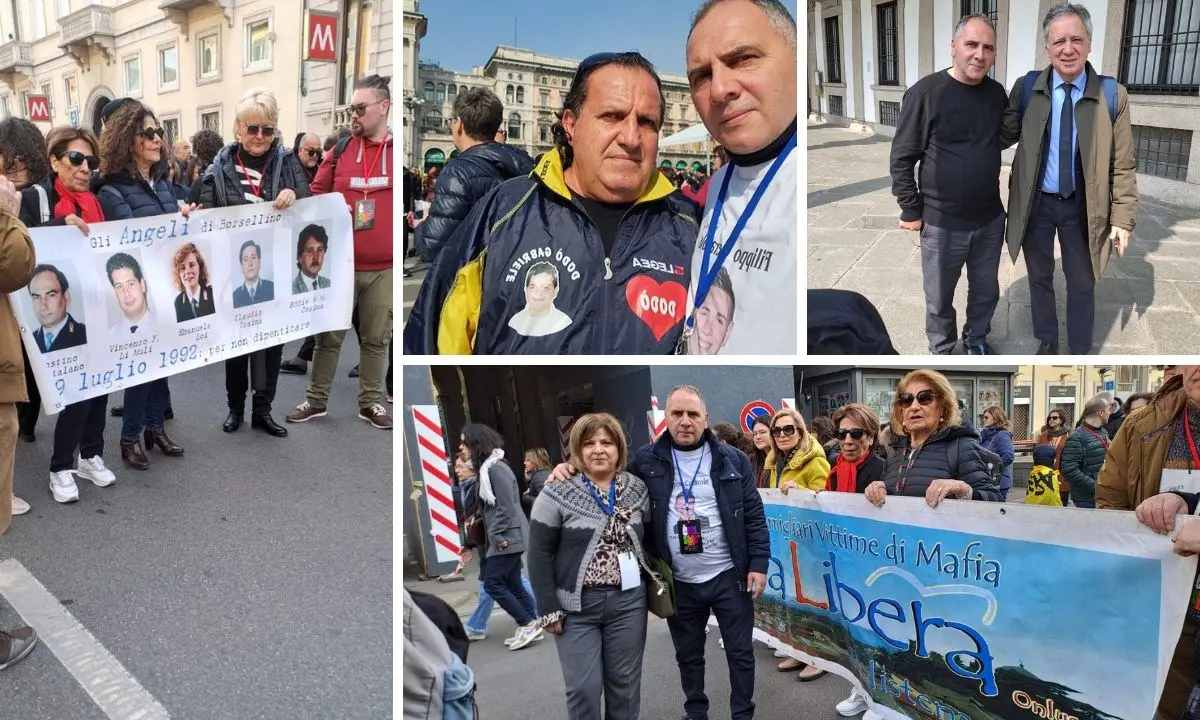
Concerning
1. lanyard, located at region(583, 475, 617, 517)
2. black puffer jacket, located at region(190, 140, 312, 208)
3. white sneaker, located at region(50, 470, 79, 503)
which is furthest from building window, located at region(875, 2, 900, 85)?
white sneaker, located at region(50, 470, 79, 503)

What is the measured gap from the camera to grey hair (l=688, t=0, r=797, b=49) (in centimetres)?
204

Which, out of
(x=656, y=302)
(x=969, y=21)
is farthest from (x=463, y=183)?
(x=969, y=21)

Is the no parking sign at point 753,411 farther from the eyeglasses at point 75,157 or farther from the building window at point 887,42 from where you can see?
the eyeglasses at point 75,157

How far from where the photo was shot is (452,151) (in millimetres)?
2355

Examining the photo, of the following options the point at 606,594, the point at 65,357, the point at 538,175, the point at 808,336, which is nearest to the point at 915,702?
the point at 606,594

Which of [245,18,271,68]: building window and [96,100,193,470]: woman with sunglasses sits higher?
[245,18,271,68]: building window

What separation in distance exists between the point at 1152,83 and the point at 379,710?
10.9 feet

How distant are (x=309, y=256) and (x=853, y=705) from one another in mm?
3671

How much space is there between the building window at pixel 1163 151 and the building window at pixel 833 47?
48.8 inches

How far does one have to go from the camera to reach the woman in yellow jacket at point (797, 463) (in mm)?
3262

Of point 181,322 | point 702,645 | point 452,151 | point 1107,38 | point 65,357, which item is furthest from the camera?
point 181,322

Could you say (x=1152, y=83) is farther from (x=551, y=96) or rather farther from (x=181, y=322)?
(x=181, y=322)

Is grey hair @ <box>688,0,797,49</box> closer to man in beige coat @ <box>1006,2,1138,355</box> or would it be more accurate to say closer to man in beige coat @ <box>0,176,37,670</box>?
man in beige coat @ <box>1006,2,1138,355</box>

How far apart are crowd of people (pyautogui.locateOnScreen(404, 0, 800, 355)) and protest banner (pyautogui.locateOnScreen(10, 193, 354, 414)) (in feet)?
8.53
